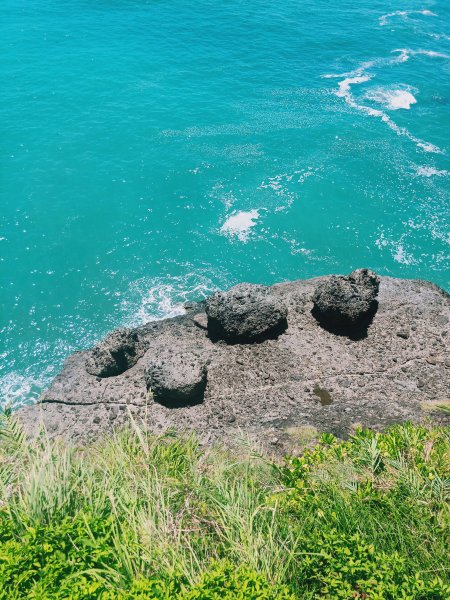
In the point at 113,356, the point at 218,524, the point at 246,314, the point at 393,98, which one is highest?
the point at 218,524

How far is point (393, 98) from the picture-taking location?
4512cm

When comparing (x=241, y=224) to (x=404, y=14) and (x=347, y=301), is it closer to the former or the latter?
(x=347, y=301)

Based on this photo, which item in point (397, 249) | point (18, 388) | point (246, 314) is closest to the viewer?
point (246, 314)

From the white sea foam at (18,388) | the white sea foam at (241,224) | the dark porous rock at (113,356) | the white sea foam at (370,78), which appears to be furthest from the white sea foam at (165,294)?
the white sea foam at (370,78)

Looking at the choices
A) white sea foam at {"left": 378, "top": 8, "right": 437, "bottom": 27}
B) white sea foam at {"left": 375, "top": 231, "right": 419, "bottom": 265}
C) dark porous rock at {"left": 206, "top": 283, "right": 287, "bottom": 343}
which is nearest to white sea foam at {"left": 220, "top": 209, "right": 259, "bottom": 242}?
white sea foam at {"left": 375, "top": 231, "right": 419, "bottom": 265}

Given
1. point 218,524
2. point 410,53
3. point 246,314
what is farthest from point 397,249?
point 410,53

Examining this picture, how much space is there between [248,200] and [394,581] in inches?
1089

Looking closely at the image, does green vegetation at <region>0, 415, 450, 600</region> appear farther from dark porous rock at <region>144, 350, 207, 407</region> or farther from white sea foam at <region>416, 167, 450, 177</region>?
white sea foam at <region>416, 167, 450, 177</region>

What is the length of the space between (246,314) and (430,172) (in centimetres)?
2317

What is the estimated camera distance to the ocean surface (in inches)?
1162

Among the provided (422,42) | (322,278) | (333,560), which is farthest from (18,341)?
(422,42)

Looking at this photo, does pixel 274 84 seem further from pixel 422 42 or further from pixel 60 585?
pixel 60 585

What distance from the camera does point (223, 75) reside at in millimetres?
47125

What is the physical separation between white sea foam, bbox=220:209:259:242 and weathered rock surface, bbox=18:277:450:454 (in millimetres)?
9506
